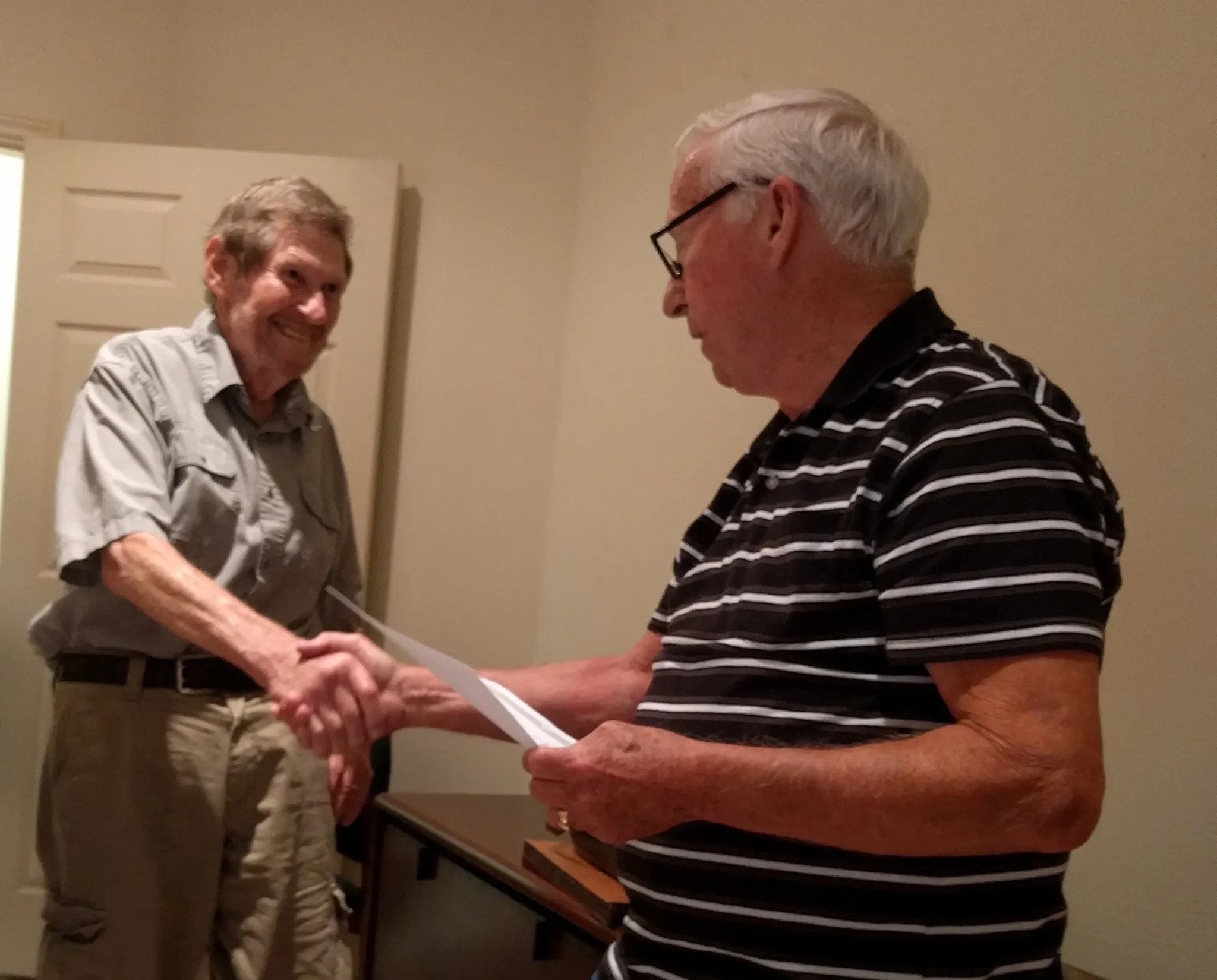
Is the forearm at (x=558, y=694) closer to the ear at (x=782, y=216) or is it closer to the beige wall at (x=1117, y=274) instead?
the ear at (x=782, y=216)

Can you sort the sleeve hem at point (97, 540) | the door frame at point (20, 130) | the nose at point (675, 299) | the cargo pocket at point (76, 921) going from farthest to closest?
the door frame at point (20, 130), the cargo pocket at point (76, 921), the sleeve hem at point (97, 540), the nose at point (675, 299)

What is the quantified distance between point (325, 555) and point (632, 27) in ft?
5.26

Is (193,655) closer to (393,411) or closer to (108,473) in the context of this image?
(108,473)

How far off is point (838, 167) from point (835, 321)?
127 millimetres

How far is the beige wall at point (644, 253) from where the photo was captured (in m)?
1.24

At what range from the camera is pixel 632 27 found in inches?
104

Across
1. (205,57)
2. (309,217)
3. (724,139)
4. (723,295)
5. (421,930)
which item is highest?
(205,57)

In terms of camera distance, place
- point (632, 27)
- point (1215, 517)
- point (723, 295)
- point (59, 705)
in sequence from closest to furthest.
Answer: point (723, 295) → point (1215, 517) → point (59, 705) → point (632, 27)

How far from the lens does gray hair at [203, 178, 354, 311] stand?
5.48 feet

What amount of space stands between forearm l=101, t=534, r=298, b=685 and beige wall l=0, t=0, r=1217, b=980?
1.00m

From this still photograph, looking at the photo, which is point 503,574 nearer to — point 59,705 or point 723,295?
point 59,705

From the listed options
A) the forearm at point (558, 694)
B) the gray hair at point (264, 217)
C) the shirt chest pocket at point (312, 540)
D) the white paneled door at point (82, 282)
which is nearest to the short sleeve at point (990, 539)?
the forearm at point (558, 694)

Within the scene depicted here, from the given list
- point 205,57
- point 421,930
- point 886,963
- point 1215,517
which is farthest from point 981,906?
point 205,57

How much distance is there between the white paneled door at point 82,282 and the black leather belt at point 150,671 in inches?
46.8
